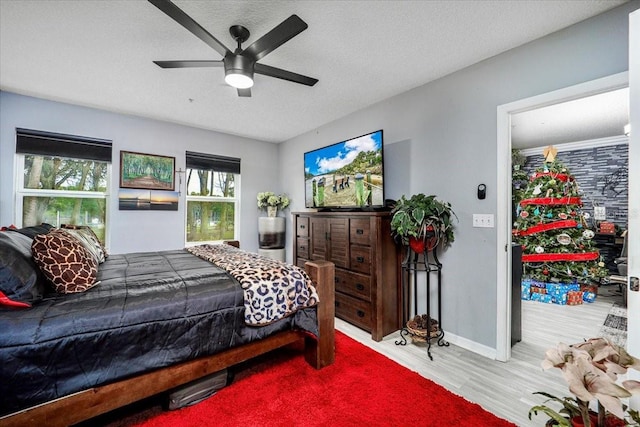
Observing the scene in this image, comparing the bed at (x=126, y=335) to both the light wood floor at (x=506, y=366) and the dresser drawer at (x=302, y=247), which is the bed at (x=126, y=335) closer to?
the light wood floor at (x=506, y=366)

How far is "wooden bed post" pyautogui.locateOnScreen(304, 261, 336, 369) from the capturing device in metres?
2.01

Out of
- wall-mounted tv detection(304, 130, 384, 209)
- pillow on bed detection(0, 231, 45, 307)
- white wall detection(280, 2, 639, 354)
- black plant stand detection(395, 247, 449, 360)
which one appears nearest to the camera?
pillow on bed detection(0, 231, 45, 307)

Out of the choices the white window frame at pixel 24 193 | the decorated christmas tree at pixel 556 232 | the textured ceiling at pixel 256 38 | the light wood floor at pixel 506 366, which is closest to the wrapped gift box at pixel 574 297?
the decorated christmas tree at pixel 556 232

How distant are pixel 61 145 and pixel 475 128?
177 inches

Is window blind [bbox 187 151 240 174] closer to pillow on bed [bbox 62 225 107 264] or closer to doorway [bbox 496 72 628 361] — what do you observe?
pillow on bed [bbox 62 225 107 264]

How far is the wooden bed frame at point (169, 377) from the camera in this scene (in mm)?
1206

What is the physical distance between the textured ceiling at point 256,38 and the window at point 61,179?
20.6 inches

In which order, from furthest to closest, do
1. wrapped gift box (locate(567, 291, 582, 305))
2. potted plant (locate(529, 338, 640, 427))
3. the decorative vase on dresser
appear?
1. the decorative vase on dresser
2. wrapped gift box (locate(567, 291, 582, 305))
3. potted plant (locate(529, 338, 640, 427))

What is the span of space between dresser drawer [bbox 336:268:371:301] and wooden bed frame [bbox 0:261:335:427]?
2.42ft

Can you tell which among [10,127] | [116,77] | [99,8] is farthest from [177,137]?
[99,8]

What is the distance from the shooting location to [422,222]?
2332 millimetres

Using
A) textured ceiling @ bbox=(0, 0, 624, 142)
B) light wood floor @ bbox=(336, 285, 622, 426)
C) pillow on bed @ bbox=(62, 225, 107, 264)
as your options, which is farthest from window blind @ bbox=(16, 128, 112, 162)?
light wood floor @ bbox=(336, 285, 622, 426)

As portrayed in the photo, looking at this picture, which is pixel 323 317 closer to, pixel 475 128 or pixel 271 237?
pixel 475 128

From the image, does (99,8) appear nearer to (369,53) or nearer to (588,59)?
(369,53)
